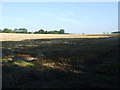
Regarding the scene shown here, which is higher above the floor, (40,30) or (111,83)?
(40,30)

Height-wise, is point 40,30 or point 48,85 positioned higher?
point 40,30

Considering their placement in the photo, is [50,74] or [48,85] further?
[50,74]

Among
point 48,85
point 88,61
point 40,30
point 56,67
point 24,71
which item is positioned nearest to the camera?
point 48,85

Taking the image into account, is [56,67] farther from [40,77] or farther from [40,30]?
[40,30]

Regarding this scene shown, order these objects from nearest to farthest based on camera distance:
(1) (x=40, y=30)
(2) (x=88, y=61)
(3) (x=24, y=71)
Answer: (3) (x=24, y=71)
(2) (x=88, y=61)
(1) (x=40, y=30)

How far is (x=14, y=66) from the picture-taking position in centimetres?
914

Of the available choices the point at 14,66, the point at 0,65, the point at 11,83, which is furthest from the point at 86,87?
the point at 0,65

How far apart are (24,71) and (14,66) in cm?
122

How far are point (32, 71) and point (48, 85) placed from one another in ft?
6.61

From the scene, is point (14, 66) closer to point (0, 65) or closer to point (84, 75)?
point (0, 65)

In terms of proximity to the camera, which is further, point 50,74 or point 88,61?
point 88,61

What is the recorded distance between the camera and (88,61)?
11039mm

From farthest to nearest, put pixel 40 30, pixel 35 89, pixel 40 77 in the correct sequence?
pixel 40 30 → pixel 40 77 → pixel 35 89

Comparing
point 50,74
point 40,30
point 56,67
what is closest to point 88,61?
point 56,67
